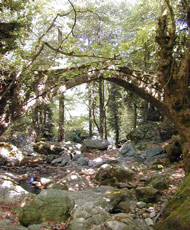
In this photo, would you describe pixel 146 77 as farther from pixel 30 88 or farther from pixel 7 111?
pixel 7 111

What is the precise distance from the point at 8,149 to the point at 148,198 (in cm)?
886

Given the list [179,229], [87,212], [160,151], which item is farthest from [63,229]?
[160,151]

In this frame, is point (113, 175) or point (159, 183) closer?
point (159, 183)

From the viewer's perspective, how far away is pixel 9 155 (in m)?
10.6

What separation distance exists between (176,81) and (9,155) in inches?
385

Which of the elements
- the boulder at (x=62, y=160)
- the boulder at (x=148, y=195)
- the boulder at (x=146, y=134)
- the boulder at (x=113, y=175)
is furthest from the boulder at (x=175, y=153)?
the boulder at (x=62, y=160)

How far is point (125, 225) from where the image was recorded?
2582mm

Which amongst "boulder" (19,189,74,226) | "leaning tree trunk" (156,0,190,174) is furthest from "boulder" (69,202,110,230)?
"leaning tree trunk" (156,0,190,174)

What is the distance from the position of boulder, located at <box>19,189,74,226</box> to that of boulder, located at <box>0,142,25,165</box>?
7226 millimetres

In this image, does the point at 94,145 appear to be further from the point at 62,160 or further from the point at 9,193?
the point at 9,193

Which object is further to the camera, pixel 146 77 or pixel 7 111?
pixel 146 77

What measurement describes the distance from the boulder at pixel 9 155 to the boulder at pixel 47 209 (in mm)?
7226

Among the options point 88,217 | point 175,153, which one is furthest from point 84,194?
point 175,153

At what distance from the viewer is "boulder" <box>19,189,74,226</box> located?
369cm
